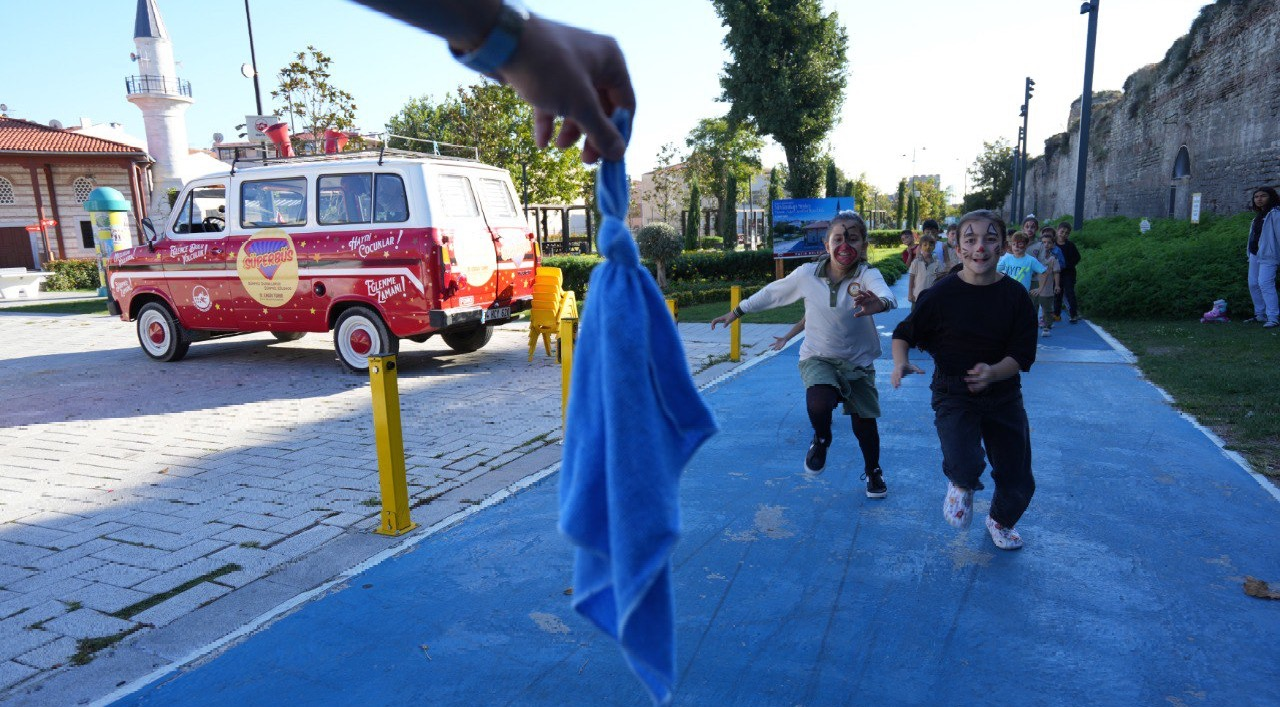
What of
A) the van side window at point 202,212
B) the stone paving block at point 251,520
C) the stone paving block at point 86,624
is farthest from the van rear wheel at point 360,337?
the stone paving block at point 86,624

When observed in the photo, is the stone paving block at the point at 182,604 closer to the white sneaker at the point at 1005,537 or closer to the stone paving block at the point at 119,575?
the stone paving block at the point at 119,575

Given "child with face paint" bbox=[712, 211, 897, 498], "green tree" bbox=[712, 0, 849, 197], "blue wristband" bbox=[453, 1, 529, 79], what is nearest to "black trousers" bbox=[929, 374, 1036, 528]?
"child with face paint" bbox=[712, 211, 897, 498]

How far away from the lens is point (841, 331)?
4.67 m

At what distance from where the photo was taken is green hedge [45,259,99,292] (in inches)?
1048

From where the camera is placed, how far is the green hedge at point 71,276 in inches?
1048

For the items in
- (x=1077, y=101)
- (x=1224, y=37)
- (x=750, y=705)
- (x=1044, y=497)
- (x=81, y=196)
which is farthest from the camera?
(x=1077, y=101)

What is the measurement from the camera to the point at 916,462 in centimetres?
545

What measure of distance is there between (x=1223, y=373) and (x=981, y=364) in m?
6.06

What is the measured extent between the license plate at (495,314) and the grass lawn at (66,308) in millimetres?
14237

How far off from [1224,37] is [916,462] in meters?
19.7

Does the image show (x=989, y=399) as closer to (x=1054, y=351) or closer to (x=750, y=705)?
(x=750, y=705)

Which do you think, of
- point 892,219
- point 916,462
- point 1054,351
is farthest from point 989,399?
point 892,219

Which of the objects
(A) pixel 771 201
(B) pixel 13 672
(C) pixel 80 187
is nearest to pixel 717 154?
(A) pixel 771 201

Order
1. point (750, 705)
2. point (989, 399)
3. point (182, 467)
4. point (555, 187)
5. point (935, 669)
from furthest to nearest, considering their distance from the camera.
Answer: point (555, 187) → point (182, 467) → point (989, 399) → point (935, 669) → point (750, 705)
